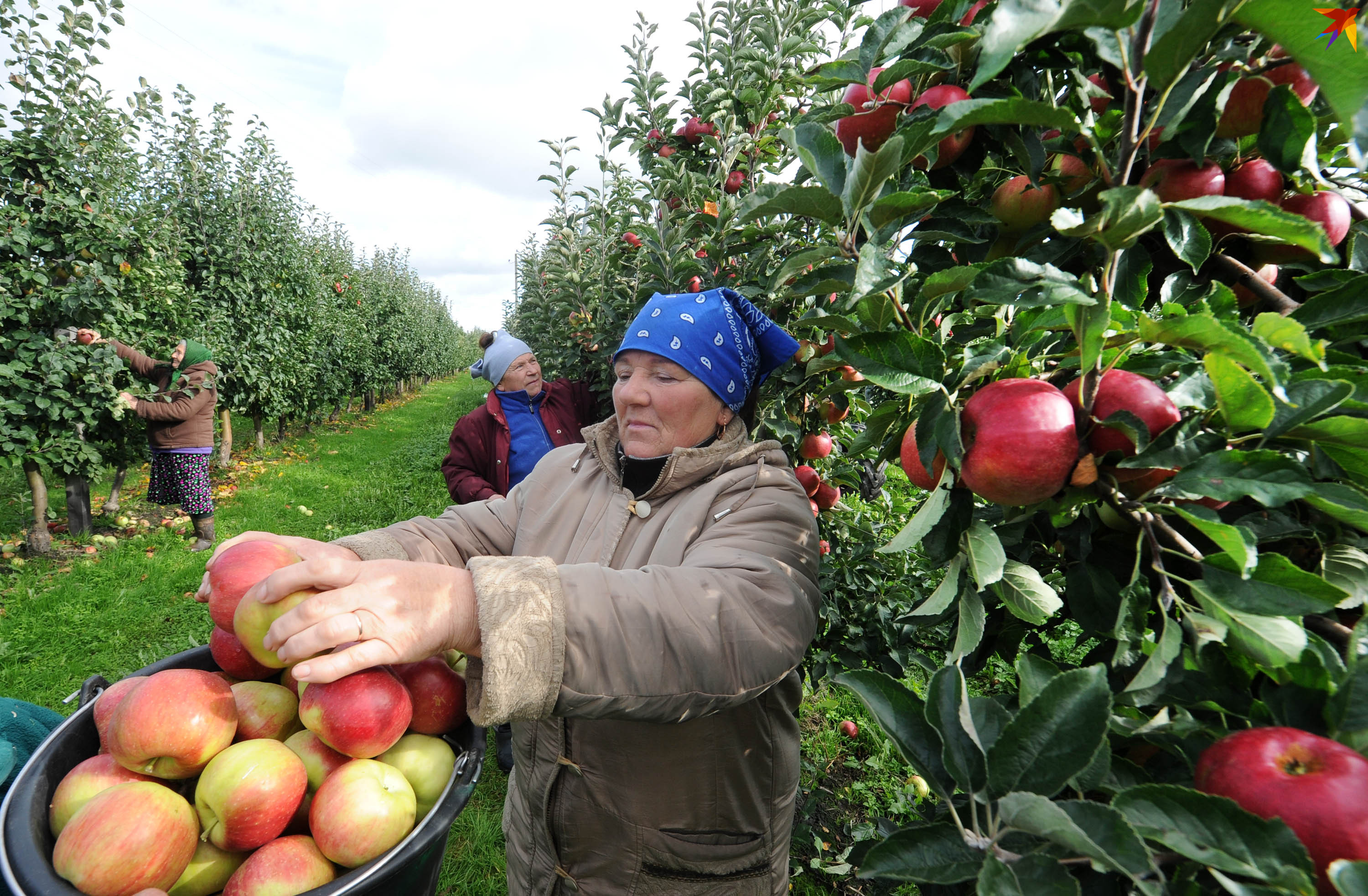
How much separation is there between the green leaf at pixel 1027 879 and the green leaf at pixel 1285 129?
0.80 m

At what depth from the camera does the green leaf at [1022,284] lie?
0.64 metres

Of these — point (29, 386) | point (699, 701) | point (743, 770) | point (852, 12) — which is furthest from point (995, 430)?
point (29, 386)

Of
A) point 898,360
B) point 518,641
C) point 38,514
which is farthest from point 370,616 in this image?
point 38,514

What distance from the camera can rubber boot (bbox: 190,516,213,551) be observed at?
6.49m

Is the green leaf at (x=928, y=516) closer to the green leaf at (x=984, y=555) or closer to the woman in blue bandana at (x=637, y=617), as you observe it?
the green leaf at (x=984, y=555)

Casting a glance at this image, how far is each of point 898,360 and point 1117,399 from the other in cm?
24

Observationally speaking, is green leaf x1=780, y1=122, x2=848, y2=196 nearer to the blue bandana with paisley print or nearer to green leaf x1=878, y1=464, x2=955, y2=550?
green leaf x1=878, y1=464, x2=955, y2=550

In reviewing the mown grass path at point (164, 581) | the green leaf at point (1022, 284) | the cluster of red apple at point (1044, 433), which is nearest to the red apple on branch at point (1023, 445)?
the cluster of red apple at point (1044, 433)

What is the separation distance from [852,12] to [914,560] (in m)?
2.10

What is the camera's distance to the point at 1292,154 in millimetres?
730

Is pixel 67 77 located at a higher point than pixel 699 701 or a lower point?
higher

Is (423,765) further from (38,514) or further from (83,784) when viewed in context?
(38,514)

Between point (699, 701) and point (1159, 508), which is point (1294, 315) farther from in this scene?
point (699, 701)

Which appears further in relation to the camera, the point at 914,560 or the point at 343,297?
the point at 343,297
